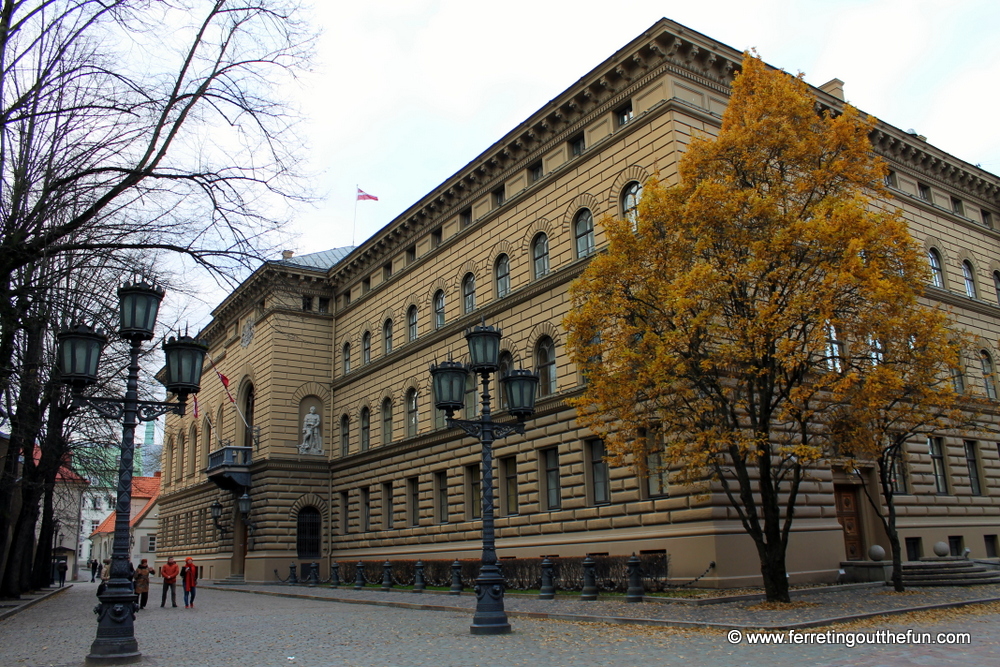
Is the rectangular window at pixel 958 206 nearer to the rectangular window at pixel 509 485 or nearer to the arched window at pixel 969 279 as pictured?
the arched window at pixel 969 279

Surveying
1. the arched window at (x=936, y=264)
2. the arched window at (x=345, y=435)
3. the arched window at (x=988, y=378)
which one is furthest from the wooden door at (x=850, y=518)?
the arched window at (x=345, y=435)

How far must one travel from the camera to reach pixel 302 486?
41.2 meters

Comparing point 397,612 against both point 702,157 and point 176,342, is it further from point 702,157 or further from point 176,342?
point 702,157

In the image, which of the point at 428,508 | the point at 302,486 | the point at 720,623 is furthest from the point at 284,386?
the point at 720,623

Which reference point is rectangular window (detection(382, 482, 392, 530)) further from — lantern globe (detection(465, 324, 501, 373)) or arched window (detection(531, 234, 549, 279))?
lantern globe (detection(465, 324, 501, 373))

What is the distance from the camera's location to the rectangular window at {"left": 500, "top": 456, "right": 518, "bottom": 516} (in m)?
28.8

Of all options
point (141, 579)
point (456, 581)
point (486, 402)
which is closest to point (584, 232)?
point (456, 581)

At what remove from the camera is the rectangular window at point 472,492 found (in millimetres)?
31000

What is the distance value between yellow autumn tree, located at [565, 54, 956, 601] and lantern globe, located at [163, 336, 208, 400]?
340 inches

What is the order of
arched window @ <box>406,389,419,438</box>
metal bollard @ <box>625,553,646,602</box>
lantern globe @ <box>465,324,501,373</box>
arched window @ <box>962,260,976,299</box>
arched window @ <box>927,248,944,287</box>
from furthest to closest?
arched window @ <box>406,389,419,438</box> < arched window @ <box>962,260,976,299</box> < arched window @ <box>927,248,944,287</box> < metal bollard @ <box>625,553,646,602</box> < lantern globe @ <box>465,324,501,373</box>

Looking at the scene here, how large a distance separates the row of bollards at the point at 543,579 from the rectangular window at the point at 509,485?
2856 millimetres

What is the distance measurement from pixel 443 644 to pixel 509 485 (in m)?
15.4

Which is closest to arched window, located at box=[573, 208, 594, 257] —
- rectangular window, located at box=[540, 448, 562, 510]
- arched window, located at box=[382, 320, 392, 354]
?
rectangular window, located at box=[540, 448, 562, 510]

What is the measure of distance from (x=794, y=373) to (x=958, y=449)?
48.9 ft
